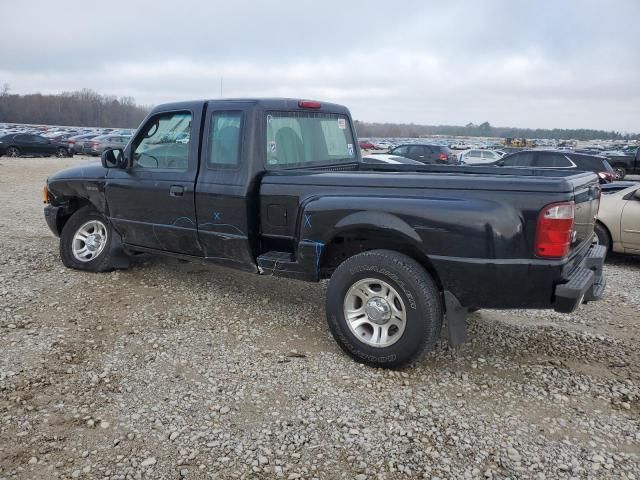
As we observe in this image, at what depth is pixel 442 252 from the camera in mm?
3496

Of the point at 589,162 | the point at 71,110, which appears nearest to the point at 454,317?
the point at 589,162

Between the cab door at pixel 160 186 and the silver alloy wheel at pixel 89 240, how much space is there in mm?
660

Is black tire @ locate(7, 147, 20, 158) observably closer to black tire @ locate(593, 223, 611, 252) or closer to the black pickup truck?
the black pickup truck

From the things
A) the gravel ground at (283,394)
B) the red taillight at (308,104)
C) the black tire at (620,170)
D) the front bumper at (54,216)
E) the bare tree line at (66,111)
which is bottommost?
the gravel ground at (283,394)

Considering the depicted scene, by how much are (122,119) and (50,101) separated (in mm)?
16137

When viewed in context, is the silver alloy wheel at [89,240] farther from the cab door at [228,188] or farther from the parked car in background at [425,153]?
the parked car in background at [425,153]

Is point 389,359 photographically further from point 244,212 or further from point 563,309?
point 244,212

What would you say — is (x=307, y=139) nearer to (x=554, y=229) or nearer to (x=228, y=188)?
(x=228, y=188)

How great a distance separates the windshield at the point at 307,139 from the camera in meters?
4.60

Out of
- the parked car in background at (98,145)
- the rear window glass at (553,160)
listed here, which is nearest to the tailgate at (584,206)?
the rear window glass at (553,160)

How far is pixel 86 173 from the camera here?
5730mm

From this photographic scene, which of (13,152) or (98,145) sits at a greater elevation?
(98,145)

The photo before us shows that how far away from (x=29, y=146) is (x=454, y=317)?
106 feet

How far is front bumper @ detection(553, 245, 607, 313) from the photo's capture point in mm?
3266
